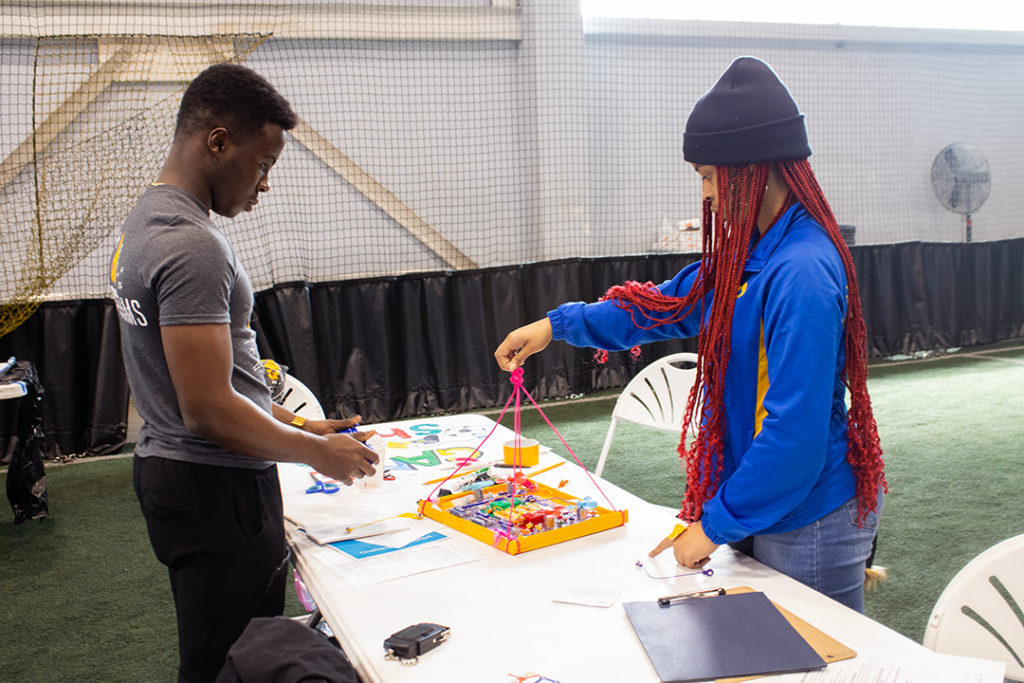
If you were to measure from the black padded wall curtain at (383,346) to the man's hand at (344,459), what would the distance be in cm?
361

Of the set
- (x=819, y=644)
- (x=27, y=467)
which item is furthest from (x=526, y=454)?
(x=27, y=467)

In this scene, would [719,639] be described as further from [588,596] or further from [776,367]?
[776,367]

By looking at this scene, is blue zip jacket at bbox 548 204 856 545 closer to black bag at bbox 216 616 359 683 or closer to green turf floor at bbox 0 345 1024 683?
black bag at bbox 216 616 359 683

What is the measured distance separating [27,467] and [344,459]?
107 inches

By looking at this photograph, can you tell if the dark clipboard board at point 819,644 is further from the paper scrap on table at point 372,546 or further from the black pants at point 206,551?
the black pants at point 206,551

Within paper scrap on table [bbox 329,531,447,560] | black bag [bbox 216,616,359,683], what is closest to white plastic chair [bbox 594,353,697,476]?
paper scrap on table [bbox 329,531,447,560]

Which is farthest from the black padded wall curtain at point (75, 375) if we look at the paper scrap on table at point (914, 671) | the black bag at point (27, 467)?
the paper scrap on table at point (914, 671)

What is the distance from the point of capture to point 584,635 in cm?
110

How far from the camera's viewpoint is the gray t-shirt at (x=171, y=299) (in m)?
1.21

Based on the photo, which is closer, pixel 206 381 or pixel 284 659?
pixel 284 659

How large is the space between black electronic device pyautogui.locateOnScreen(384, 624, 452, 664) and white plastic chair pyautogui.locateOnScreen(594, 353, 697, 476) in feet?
4.76

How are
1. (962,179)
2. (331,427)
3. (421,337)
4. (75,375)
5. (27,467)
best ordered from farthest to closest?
(962,179) < (421,337) < (75,375) < (27,467) < (331,427)

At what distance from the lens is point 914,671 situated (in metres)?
0.98

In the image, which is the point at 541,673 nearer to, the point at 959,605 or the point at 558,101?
the point at 959,605
